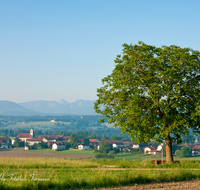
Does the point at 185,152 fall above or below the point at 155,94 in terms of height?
below

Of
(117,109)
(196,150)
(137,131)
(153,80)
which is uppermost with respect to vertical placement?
(153,80)

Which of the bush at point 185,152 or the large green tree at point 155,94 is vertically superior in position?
the large green tree at point 155,94

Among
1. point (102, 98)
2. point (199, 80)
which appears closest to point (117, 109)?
point (102, 98)

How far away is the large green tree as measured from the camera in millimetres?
24875

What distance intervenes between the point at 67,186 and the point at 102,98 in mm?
14546

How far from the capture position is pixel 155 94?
25.1 m

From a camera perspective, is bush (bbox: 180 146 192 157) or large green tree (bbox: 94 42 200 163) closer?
large green tree (bbox: 94 42 200 163)

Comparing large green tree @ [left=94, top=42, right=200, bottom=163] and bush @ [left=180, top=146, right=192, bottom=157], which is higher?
large green tree @ [left=94, top=42, right=200, bottom=163]

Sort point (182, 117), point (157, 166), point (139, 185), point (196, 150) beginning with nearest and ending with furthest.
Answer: point (139, 185)
point (157, 166)
point (182, 117)
point (196, 150)

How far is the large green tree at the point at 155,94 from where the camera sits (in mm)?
24875

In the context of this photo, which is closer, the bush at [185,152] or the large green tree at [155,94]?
the large green tree at [155,94]

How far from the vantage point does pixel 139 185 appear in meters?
15.0

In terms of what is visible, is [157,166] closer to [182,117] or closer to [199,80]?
[182,117]

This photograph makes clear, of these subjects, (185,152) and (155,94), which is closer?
(155,94)
